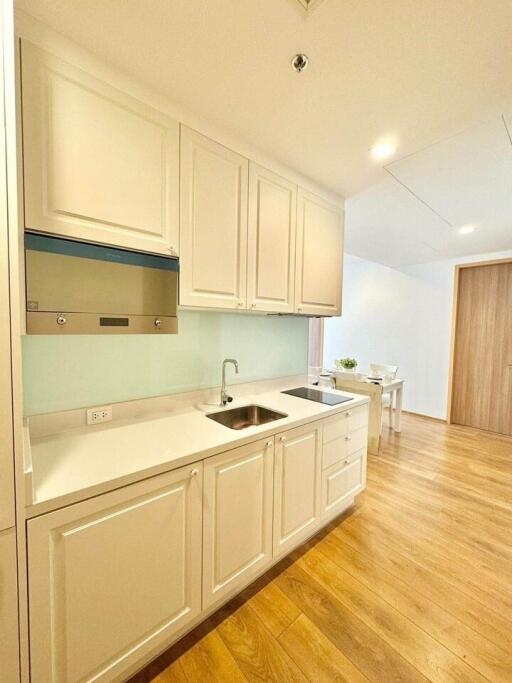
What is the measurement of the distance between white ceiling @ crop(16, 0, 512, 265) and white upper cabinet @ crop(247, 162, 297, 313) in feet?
0.61

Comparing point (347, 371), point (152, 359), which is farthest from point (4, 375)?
point (347, 371)

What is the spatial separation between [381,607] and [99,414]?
1.75m

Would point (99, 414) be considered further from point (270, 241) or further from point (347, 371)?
point (347, 371)

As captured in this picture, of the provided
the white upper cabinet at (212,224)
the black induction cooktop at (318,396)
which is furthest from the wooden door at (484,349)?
the white upper cabinet at (212,224)

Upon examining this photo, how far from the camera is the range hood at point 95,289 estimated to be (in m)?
1.06

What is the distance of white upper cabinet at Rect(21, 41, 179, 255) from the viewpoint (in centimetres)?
103

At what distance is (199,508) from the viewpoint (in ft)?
4.03

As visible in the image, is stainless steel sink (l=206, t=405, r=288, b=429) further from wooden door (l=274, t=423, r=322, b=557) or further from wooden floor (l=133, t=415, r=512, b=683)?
wooden floor (l=133, t=415, r=512, b=683)

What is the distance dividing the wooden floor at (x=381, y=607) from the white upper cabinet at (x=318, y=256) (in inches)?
64.2

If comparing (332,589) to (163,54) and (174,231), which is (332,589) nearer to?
(174,231)

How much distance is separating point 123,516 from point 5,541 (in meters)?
0.32

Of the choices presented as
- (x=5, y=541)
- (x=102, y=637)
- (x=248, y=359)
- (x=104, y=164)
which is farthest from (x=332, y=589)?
(x=104, y=164)

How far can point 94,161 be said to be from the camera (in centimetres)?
115

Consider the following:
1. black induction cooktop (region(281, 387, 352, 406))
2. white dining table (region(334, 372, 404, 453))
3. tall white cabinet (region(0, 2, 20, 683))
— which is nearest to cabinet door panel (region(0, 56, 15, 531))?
tall white cabinet (region(0, 2, 20, 683))
